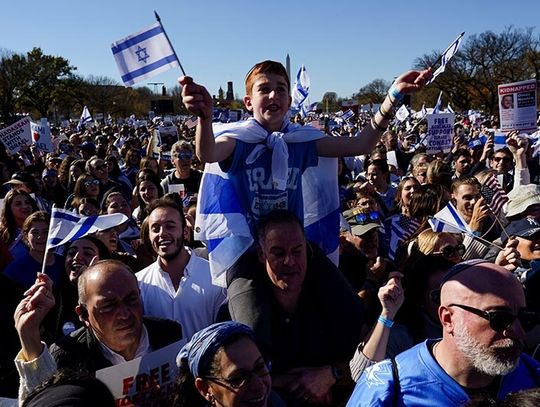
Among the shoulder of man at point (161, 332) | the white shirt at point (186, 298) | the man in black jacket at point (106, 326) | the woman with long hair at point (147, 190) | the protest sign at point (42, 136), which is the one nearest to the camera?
the man in black jacket at point (106, 326)

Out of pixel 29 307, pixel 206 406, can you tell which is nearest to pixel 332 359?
pixel 206 406

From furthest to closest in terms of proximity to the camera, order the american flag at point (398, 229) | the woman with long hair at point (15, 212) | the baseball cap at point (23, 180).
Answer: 1. the baseball cap at point (23, 180)
2. the woman with long hair at point (15, 212)
3. the american flag at point (398, 229)

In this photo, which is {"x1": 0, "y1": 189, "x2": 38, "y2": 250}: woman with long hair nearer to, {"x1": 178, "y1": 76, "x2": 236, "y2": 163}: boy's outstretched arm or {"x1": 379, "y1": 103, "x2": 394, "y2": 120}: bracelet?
{"x1": 178, "y1": 76, "x2": 236, "y2": 163}: boy's outstretched arm

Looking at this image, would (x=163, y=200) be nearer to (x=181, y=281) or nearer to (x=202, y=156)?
(x=181, y=281)

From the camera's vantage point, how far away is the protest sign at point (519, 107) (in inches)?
373

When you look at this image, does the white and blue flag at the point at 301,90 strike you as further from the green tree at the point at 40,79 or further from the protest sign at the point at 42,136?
the green tree at the point at 40,79

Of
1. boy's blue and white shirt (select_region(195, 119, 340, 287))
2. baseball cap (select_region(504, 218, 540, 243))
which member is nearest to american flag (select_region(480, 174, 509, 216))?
baseball cap (select_region(504, 218, 540, 243))

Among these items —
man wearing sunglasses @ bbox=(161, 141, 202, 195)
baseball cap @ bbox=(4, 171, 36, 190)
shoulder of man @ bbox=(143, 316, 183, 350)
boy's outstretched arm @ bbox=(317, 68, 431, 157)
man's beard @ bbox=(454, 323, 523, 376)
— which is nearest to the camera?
man's beard @ bbox=(454, 323, 523, 376)

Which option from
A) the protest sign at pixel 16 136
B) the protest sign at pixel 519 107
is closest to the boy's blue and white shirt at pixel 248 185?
the protest sign at pixel 519 107

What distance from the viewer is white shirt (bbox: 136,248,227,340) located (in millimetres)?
3428

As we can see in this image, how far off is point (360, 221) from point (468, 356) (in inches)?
99.8

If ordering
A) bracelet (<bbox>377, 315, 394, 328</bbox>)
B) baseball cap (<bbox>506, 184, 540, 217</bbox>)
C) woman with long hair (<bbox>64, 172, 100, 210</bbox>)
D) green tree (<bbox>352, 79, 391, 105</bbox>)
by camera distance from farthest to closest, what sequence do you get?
green tree (<bbox>352, 79, 391, 105</bbox>), woman with long hair (<bbox>64, 172, 100, 210</bbox>), baseball cap (<bbox>506, 184, 540, 217</bbox>), bracelet (<bbox>377, 315, 394, 328</bbox>)

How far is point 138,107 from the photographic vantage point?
7244cm

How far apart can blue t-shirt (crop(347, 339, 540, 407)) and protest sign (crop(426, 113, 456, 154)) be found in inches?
379
